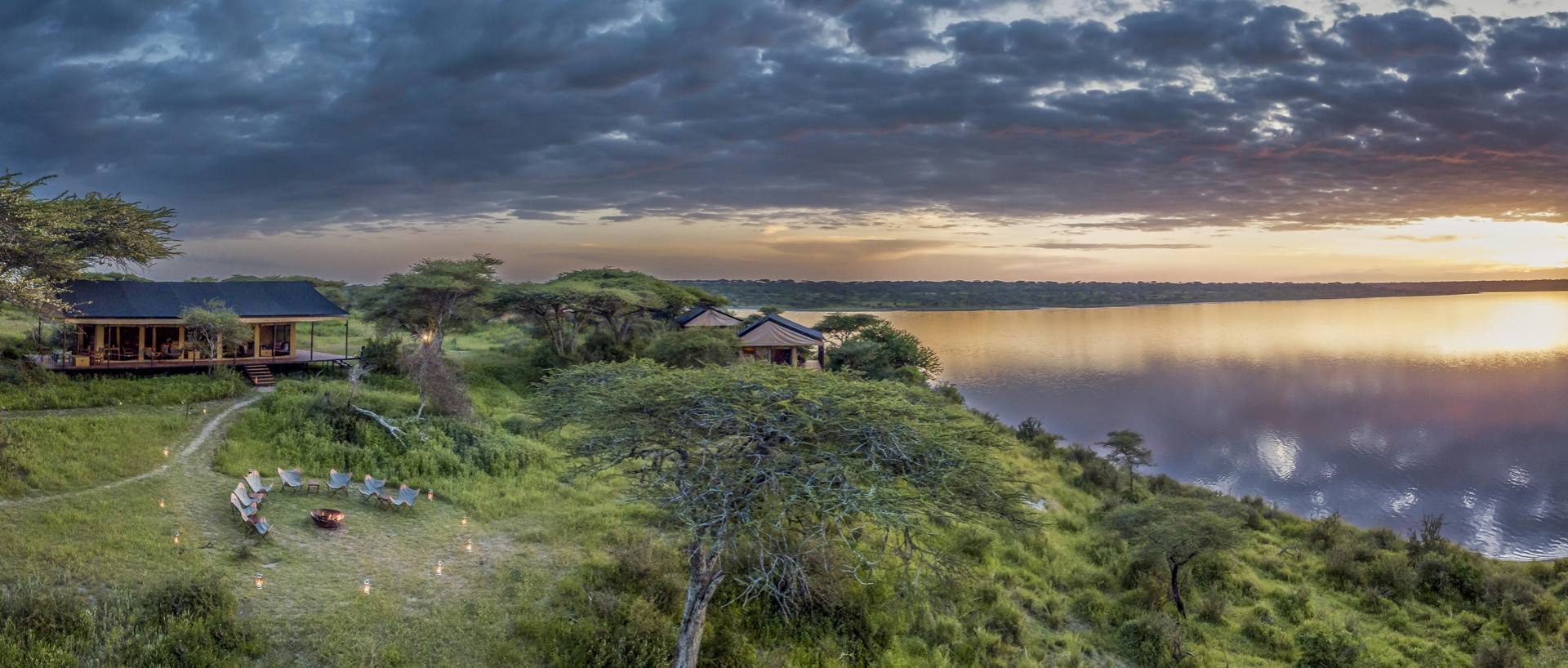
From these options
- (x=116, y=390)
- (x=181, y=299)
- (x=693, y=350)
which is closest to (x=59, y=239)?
(x=116, y=390)

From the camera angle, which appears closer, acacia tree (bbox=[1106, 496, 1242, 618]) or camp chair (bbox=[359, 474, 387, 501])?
camp chair (bbox=[359, 474, 387, 501])

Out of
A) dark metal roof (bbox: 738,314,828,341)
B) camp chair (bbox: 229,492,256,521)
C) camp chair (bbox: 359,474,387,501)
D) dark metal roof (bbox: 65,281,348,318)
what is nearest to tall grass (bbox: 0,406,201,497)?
camp chair (bbox: 229,492,256,521)

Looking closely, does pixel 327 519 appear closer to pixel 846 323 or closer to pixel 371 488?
pixel 371 488

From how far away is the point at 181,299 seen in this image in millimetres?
24750

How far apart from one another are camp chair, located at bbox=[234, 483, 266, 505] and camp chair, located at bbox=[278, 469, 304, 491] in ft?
2.30

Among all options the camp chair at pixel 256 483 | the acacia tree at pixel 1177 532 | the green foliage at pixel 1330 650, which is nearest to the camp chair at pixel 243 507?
the camp chair at pixel 256 483

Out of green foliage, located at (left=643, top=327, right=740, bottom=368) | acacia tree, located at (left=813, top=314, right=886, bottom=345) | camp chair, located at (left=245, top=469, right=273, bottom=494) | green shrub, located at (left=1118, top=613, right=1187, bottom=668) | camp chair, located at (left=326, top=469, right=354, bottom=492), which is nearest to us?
green shrub, located at (left=1118, top=613, right=1187, bottom=668)

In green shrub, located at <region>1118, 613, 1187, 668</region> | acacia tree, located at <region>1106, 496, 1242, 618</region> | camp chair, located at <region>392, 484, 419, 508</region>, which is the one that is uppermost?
camp chair, located at <region>392, 484, 419, 508</region>

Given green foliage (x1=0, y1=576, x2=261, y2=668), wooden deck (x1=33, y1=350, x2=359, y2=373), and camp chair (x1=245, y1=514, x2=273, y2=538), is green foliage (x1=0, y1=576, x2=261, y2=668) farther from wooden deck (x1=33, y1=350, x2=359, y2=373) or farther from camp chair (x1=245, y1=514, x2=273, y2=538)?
wooden deck (x1=33, y1=350, x2=359, y2=373)

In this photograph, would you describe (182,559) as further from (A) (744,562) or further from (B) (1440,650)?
(B) (1440,650)

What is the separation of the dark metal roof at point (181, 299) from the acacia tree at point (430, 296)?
1.76 meters

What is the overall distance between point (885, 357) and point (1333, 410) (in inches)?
1033

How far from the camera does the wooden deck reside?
21.9 m

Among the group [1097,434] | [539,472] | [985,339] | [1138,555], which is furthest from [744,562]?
[985,339]
